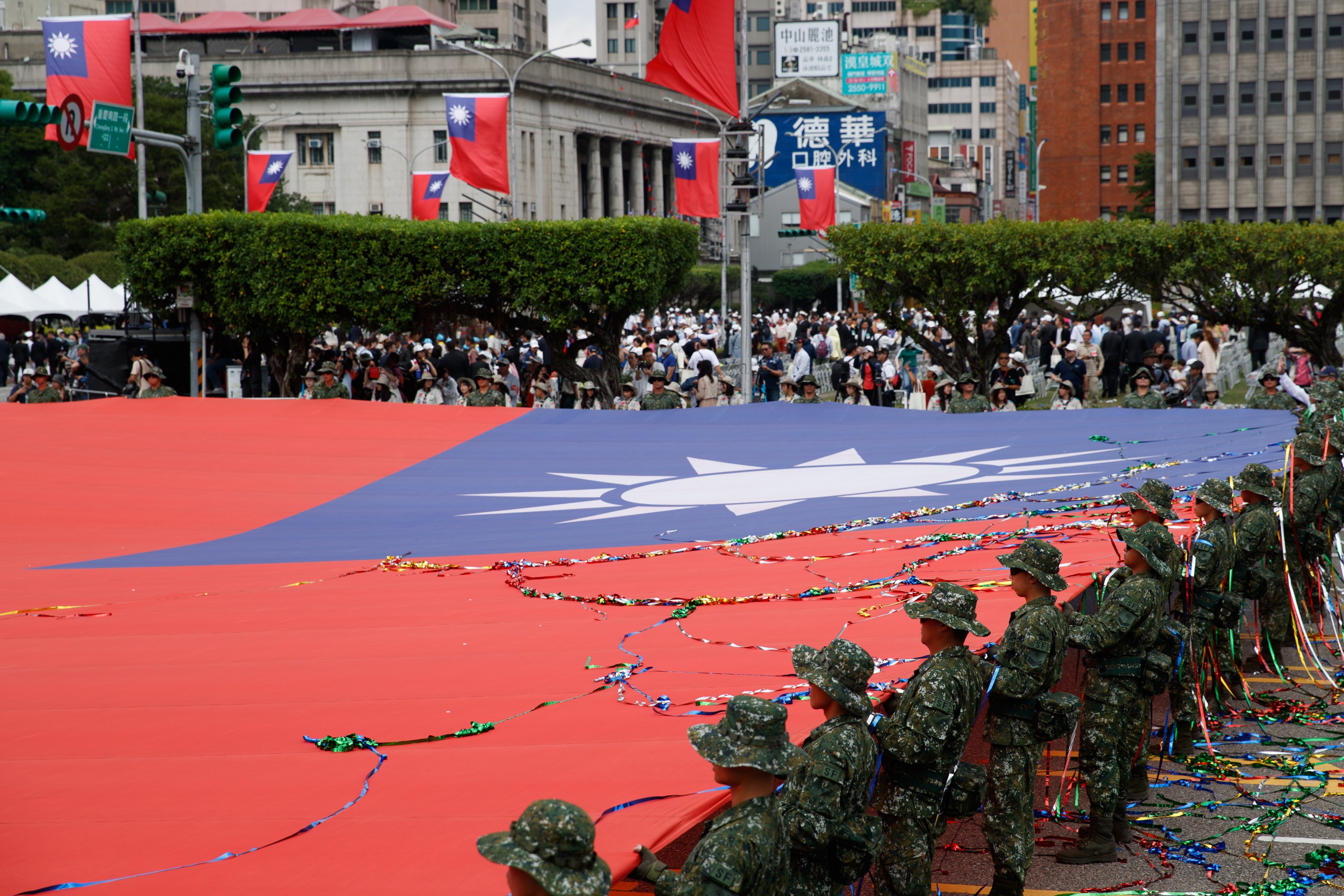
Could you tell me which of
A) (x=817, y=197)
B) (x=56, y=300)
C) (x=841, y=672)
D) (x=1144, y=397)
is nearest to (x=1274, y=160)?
(x=817, y=197)

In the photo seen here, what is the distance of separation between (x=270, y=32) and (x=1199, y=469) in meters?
76.1

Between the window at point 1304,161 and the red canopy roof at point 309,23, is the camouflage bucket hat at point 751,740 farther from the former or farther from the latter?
the red canopy roof at point 309,23

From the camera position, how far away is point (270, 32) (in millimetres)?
77875

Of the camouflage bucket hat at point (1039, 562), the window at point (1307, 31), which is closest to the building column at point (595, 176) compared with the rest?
A: the window at point (1307, 31)

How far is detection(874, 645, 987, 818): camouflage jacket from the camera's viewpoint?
17.8 ft

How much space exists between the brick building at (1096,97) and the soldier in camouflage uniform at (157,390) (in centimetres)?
8469

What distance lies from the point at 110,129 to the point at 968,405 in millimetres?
11481

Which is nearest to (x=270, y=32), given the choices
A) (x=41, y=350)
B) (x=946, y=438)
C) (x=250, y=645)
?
(x=41, y=350)

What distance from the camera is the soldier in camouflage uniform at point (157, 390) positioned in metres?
16.8

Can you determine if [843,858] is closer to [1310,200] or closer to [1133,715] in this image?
[1133,715]

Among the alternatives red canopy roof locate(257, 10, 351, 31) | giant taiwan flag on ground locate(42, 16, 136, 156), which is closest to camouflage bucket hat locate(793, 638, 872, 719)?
giant taiwan flag on ground locate(42, 16, 136, 156)

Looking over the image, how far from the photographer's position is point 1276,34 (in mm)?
70500

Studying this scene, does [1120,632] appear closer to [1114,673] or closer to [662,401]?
[1114,673]

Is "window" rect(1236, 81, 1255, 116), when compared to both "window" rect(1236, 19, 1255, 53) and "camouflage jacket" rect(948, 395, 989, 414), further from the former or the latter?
"camouflage jacket" rect(948, 395, 989, 414)
